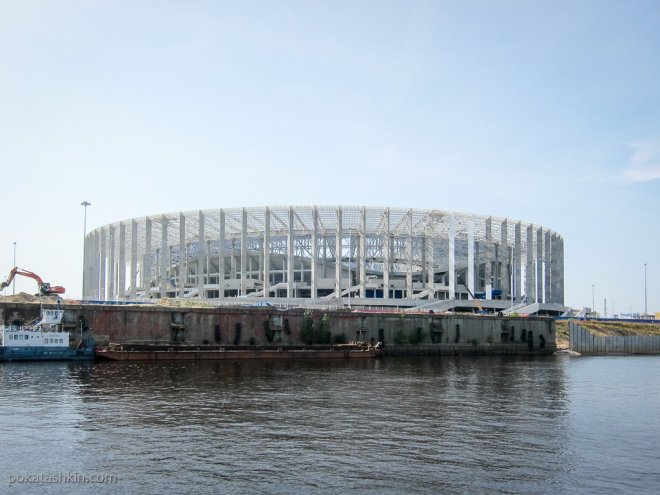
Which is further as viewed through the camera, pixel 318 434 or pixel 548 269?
pixel 548 269

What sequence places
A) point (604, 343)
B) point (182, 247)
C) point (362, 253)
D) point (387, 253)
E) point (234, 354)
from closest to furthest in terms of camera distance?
point (234, 354), point (604, 343), point (182, 247), point (362, 253), point (387, 253)

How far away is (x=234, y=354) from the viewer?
7031 centimetres

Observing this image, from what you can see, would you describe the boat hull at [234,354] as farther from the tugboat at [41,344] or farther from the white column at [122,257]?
the white column at [122,257]

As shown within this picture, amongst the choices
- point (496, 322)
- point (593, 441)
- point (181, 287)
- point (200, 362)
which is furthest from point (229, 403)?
point (181, 287)

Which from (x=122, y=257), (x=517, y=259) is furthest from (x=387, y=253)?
(x=122, y=257)

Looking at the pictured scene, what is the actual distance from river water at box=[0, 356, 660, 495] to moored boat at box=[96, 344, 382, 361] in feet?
36.3

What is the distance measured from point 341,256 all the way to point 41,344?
63.4 metres

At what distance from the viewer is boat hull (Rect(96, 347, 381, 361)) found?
64244 mm

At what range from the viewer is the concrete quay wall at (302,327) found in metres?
68.8

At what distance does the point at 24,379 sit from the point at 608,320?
97.7 metres

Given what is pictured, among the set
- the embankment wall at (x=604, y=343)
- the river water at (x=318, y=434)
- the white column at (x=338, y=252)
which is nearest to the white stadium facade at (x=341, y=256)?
the white column at (x=338, y=252)

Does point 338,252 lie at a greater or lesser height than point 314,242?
lesser

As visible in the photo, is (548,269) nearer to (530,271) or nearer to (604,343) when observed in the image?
(530,271)

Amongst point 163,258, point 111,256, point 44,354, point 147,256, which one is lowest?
point 44,354
